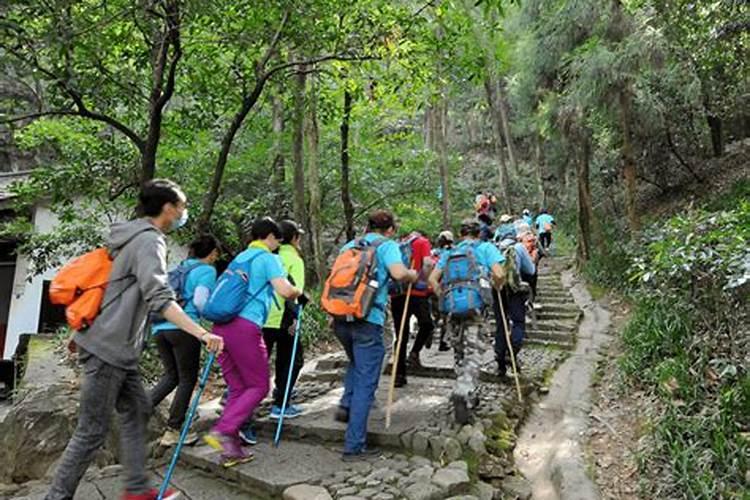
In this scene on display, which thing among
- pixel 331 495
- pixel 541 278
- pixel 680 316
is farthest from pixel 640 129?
pixel 331 495

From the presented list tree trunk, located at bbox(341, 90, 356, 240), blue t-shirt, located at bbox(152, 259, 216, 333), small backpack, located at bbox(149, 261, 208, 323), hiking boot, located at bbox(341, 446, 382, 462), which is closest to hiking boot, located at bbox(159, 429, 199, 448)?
blue t-shirt, located at bbox(152, 259, 216, 333)

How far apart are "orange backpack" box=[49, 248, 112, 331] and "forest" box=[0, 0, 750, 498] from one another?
8.04 feet

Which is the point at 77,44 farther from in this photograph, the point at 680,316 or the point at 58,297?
the point at 680,316

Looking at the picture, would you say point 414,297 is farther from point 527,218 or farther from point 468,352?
point 527,218

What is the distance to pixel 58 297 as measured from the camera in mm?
2967

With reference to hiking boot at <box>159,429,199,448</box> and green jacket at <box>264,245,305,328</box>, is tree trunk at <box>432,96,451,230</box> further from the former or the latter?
hiking boot at <box>159,429,199,448</box>

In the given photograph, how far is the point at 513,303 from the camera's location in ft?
21.4

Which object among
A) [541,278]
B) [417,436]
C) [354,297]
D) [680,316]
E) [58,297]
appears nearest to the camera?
[58,297]

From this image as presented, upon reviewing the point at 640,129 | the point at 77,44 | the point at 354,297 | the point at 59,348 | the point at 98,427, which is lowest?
the point at 59,348

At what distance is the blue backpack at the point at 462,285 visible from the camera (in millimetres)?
4867

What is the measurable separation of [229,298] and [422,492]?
192cm

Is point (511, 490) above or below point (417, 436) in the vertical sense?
below

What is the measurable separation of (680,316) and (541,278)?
7.72 meters

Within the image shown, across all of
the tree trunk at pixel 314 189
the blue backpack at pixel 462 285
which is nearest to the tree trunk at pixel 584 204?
the tree trunk at pixel 314 189
